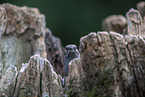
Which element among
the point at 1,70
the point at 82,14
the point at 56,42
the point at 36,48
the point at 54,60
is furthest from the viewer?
the point at 82,14

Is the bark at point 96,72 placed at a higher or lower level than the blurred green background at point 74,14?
lower

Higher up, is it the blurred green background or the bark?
the blurred green background

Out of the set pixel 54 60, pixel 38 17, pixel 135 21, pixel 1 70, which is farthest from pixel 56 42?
pixel 135 21

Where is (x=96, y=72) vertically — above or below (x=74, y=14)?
below

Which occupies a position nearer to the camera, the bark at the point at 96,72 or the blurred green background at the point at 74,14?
the bark at the point at 96,72

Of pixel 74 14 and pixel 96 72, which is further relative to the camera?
pixel 74 14

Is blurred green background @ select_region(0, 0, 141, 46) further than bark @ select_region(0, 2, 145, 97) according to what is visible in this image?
Yes

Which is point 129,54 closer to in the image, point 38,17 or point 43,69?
point 43,69

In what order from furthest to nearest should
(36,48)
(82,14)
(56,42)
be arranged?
1. (82,14)
2. (56,42)
3. (36,48)
